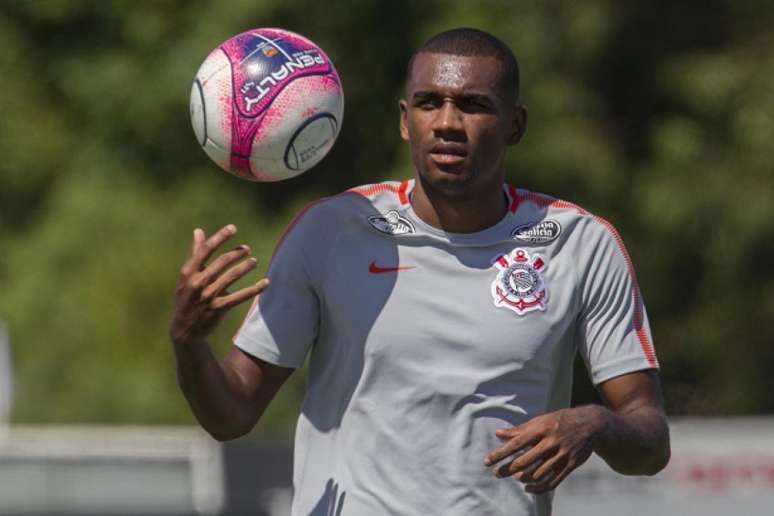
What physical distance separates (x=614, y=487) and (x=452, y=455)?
7764mm

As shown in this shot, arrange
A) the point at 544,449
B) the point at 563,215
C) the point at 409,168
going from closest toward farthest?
the point at 544,449, the point at 563,215, the point at 409,168

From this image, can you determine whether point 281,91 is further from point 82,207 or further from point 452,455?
point 82,207

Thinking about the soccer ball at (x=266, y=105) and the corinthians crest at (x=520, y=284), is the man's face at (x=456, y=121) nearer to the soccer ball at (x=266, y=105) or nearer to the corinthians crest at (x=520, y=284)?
the corinthians crest at (x=520, y=284)

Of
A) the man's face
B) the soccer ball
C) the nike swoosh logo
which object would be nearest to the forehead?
the man's face

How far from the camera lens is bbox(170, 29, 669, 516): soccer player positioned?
4363 millimetres

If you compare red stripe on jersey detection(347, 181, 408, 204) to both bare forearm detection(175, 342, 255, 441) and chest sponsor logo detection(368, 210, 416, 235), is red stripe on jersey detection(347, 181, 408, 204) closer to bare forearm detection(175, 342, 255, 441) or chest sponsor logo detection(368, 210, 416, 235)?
chest sponsor logo detection(368, 210, 416, 235)

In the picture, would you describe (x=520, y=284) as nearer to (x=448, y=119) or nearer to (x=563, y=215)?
(x=563, y=215)

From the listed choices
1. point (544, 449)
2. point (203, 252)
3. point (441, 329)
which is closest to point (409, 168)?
point (441, 329)

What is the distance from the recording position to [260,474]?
44.2ft

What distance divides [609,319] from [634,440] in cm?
38

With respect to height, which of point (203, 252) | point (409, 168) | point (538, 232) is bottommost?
point (409, 168)

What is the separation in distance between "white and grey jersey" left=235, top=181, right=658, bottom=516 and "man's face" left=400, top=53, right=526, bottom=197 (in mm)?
173

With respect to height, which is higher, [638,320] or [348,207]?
[348,207]

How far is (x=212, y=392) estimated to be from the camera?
4.34 meters
